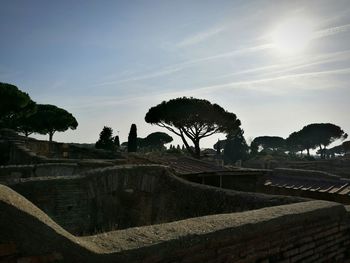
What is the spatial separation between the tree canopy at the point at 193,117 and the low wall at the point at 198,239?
1044 inches

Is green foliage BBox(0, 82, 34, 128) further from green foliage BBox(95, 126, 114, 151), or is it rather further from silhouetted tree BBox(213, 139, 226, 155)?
silhouetted tree BBox(213, 139, 226, 155)

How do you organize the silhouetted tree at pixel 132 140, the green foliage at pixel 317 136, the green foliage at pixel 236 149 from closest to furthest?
the silhouetted tree at pixel 132 140, the green foliage at pixel 236 149, the green foliage at pixel 317 136

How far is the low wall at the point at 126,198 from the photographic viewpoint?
15.3ft

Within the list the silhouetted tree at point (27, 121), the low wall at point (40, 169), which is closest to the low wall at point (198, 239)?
the low wall at point (40, 169)

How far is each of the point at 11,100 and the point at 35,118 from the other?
27.0 feet

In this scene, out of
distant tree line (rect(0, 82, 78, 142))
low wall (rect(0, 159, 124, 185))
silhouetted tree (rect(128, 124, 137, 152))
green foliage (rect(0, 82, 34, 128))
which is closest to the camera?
low wall (rect(0, 159, 124, 185))

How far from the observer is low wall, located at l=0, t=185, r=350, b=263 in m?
1.93

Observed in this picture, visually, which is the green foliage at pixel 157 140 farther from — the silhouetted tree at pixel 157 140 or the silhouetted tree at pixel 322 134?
the silhouetted tree at pixel 322 134

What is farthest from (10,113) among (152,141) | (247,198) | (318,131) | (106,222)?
(318,131)

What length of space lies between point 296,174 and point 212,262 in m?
5.52

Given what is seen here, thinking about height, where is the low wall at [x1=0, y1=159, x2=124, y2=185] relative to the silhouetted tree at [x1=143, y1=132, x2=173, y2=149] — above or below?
below

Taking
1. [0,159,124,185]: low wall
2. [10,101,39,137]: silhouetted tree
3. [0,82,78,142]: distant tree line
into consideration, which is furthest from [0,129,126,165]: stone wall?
[10,101,39,137]: silhouetted tree

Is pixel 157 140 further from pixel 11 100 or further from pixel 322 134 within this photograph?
pixel 11 100

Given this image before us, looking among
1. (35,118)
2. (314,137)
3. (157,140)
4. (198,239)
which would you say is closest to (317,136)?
(314,137)
